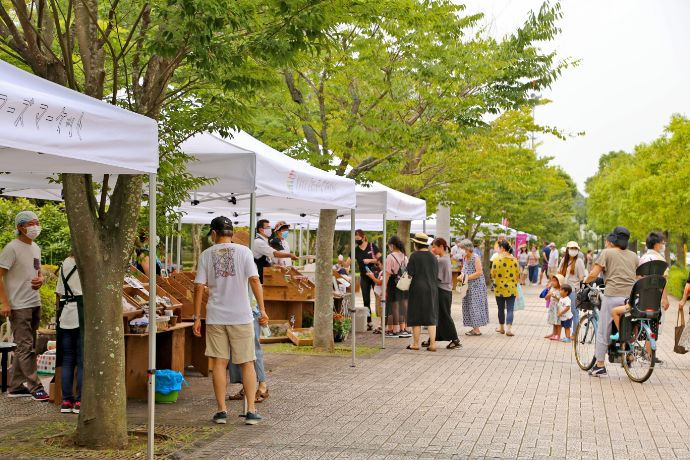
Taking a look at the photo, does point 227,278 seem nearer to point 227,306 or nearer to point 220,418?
point 227,306

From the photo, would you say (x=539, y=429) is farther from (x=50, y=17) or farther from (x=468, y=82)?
(x=468, y=82)

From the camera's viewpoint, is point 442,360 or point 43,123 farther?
point 442,360

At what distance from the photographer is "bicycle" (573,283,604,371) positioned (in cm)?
1362

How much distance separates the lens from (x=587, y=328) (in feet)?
46.4

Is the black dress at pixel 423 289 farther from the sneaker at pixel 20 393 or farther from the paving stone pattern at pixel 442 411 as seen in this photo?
the sneaker at pixel 20 393

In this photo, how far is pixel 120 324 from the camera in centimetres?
793

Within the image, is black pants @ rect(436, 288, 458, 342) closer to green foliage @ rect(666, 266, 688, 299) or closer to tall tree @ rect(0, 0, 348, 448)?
tall tree @ rect(0, 0, 348, 448)

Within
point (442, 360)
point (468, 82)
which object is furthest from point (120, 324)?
point (468, 82)

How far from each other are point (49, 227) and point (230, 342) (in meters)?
13.6

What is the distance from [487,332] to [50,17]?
1242cm

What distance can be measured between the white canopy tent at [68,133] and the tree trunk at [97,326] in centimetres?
40

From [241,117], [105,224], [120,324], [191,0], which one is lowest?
[120,324]

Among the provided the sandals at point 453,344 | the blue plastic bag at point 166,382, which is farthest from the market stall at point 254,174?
the sandals at point 453,344

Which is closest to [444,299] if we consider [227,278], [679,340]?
[679,340]
